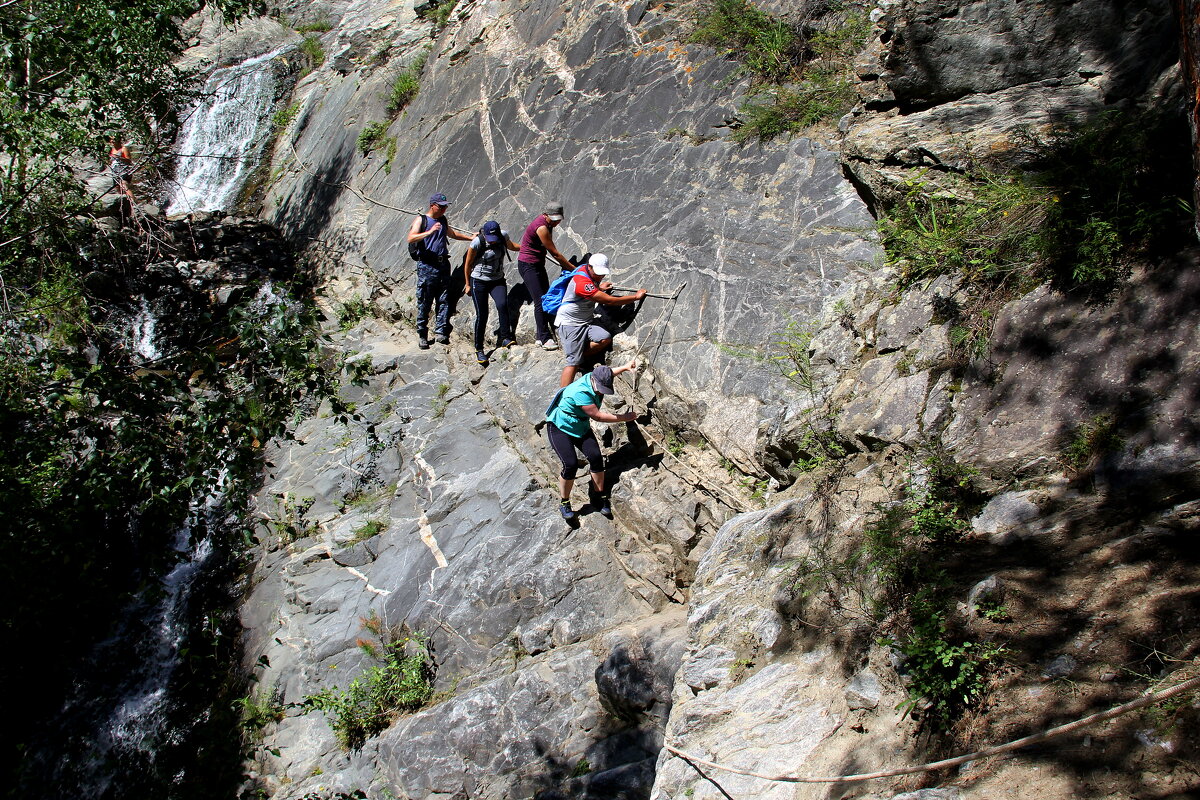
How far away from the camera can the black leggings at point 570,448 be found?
6.75 m

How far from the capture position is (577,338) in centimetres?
773

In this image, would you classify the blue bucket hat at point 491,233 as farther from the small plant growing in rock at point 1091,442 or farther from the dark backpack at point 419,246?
the small plant growing in rock at point 1091,442

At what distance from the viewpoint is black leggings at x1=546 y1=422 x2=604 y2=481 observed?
675 cm

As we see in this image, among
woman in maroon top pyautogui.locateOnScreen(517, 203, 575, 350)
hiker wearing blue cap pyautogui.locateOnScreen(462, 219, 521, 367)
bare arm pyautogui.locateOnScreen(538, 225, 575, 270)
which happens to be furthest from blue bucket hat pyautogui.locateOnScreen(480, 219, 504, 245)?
bare arm pyautogui.locateOnScreen(538, 225, 575, 270)

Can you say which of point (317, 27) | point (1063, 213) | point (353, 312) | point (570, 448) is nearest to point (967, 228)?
point (1063, 213)

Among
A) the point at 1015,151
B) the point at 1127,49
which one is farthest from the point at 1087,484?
the point at 1127,49

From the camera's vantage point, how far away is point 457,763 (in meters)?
6.19

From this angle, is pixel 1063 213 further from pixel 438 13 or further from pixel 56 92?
pixel 438 13

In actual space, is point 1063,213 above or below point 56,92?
below

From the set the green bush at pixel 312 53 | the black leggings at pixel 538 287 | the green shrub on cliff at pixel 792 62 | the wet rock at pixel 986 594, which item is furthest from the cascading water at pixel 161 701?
the green bush at pixel 312 53

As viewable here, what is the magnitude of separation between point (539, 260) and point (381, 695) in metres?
5.00

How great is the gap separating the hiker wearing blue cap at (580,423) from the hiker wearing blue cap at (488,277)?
2.74 metres

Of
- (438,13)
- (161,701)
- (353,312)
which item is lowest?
(161,701)

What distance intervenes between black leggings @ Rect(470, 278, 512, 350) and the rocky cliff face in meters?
0.37
